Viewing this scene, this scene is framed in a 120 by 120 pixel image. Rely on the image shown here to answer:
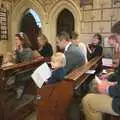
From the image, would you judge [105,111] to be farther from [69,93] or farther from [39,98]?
[39,98]

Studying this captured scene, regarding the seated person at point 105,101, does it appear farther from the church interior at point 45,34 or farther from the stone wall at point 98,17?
the stone wall at point 98,17

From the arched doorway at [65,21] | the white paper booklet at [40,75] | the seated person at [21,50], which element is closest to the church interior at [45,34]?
the arched doorway at [65,21]

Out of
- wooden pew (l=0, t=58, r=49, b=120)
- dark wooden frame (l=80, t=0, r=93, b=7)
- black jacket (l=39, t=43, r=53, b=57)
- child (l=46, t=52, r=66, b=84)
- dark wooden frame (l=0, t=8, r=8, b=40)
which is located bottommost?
wooden pew (l=0, t=58, r=49, b=120)

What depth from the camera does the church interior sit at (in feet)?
10.6

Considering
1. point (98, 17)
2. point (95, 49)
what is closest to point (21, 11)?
point (98, 17)

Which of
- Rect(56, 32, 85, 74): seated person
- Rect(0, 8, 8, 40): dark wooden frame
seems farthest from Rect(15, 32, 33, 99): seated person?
Rect(0, 8, 8, 40): dark wooden frame

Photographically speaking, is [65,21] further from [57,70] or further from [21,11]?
[57,70]

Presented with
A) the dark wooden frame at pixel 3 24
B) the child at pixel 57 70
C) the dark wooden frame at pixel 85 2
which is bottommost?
the child at pixel 57 70

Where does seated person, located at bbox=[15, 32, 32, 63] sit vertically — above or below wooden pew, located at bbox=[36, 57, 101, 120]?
above

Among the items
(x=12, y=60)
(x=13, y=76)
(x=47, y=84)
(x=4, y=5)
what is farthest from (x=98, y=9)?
(x=47, y=84)

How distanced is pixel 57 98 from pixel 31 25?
583 centimetres

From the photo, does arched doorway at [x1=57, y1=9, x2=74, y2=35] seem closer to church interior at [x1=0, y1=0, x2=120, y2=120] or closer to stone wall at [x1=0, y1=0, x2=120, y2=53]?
church interior at [x1=0, y1=0, x2=120, y2=120]

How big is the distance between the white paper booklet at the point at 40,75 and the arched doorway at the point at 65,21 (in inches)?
200

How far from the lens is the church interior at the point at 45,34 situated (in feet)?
10.6
